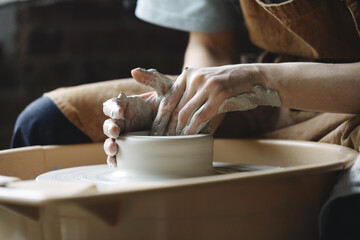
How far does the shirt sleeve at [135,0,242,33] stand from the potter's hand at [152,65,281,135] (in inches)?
19.9

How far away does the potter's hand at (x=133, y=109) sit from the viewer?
0.87m

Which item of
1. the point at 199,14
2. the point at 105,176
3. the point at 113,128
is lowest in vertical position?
the point at 105,176

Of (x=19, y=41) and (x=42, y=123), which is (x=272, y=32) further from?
(x=19, y=41)

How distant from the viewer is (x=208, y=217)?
675 mm

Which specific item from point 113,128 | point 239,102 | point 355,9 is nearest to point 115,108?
point 113,128

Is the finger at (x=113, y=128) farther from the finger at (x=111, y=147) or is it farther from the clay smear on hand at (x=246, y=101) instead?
the clay smear on hand at (x=246, y=101)

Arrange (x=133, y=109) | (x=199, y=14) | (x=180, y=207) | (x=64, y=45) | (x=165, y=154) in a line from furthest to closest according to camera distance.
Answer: (x=64, y=45)
(x=199, y=14)
(x=133, y=109)
(x=165, y=154)
(x=180, y=207)

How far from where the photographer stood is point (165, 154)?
32.5 inches

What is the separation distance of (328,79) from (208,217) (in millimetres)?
412

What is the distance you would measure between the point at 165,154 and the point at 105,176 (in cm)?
15

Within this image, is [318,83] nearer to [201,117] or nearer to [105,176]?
[201,117]

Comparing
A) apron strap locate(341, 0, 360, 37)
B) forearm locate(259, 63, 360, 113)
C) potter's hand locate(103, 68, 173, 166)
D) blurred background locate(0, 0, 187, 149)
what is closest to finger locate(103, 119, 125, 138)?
potter's hand locate(103, 68, 173, 166)

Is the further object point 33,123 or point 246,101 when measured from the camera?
point 33,123

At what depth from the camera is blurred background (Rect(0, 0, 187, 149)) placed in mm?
2193
